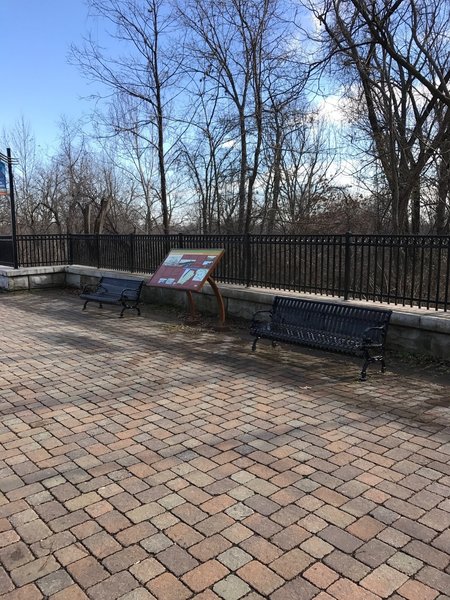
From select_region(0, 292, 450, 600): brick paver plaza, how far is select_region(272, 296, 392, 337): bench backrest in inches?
21.4

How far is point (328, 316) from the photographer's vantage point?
21.1 ft

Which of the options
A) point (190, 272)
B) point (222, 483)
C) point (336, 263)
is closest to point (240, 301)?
point (190, 272)

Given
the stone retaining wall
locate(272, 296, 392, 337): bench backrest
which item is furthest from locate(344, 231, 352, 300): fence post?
locate(272, 296, 392, 337): bench backrest

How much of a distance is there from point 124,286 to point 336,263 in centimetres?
452

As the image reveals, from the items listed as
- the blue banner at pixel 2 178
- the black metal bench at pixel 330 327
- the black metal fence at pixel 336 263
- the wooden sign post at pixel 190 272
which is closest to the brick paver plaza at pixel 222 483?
the black metal bench at pixel 330 327

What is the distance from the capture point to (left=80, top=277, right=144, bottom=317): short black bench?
972cm

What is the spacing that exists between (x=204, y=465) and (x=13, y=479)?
1279 millimetres

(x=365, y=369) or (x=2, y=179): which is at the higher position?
(x=2, y=179)

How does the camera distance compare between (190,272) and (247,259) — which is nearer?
(190,272)

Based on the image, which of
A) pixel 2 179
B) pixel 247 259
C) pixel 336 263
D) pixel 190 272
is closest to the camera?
pixel 336 263

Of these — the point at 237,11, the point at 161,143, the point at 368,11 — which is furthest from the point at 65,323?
the point at 237,11

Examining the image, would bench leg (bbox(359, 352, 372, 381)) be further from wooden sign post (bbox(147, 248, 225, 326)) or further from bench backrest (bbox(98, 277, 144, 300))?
bench backrest (bbox(98, 277, 144, 300))

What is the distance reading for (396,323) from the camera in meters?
6.41

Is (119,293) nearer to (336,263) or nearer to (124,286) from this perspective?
(124,286)
